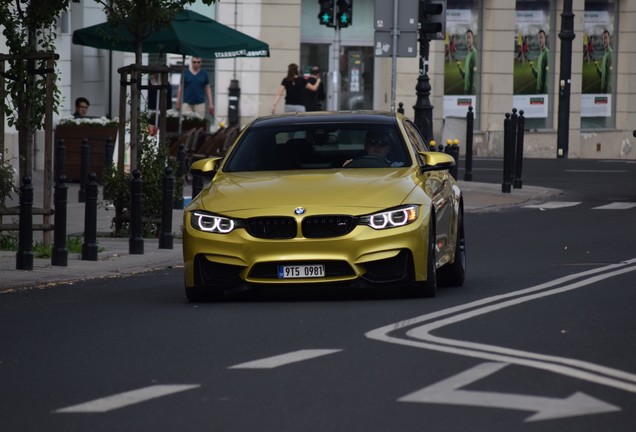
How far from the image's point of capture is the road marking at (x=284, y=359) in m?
8.98

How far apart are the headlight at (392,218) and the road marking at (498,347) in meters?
0.73

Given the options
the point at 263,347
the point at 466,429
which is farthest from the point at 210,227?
the point at 466,429

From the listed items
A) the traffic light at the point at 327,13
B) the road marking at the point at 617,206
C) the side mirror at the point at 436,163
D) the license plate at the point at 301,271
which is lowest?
the road marking at the point at 617,206

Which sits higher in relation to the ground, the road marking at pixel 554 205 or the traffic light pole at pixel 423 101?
the traffic light pole at pixel 423 101

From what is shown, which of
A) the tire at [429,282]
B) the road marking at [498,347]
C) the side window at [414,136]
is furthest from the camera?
the side window at [414,136]

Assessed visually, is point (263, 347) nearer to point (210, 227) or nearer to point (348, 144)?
point (210, 227)

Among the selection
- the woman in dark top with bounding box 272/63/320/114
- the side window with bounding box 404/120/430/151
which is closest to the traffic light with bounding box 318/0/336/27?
the woman in dark top with bounding box 272/63/320/114

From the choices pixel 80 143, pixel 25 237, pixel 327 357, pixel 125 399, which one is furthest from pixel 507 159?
pixel 125 399

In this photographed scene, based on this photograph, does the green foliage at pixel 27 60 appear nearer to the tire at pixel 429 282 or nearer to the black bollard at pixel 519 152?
the tire at pixel 429 282

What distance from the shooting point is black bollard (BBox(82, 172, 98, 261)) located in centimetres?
1664

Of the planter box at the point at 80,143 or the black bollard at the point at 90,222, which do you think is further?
the planter box at the point at 80,143

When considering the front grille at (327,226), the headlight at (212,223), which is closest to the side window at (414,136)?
the front grille at (327,226)

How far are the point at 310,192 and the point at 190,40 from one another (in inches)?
666

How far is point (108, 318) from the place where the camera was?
1158cm
